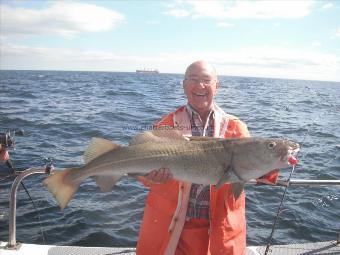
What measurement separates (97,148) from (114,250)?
240 cm

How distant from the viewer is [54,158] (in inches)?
554

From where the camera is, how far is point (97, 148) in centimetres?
420

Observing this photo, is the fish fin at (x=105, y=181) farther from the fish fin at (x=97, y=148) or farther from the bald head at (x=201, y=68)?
the bald head at (x=201, y=68)

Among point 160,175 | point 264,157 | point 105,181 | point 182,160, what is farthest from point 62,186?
point 264,157

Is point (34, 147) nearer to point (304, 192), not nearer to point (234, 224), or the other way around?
point (304, 192)

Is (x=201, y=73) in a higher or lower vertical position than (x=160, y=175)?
higher

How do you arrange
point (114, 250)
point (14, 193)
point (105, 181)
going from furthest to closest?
1. point (114, 250)
2. point (14, 193)
3. point (105, 181)

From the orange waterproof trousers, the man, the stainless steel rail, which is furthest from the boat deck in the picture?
the orange waterproof trousers

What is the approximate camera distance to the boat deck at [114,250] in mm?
5715

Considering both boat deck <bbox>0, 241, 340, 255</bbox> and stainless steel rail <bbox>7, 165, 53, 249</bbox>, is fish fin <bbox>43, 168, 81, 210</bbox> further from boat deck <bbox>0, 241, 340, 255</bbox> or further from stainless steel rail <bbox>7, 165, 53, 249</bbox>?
boat deck <bbox>0, 241, 340, 255</bbox>

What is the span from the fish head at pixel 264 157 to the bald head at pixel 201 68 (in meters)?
1.00

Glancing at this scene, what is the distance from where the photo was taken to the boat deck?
5715mm

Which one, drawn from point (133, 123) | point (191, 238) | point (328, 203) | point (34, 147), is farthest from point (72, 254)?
point (133, 123)

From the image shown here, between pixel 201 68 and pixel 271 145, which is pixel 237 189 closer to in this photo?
pixel 271 145
